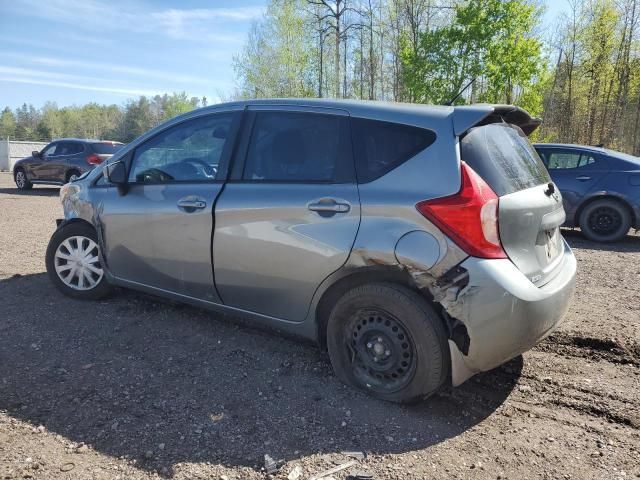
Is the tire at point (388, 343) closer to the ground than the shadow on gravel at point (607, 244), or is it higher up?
higher up

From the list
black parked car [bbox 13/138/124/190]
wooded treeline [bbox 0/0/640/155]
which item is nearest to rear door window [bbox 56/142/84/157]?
black parked car [bbox 13/138/124/190]

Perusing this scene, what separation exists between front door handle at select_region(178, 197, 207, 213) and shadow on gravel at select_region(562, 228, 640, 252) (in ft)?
20.8

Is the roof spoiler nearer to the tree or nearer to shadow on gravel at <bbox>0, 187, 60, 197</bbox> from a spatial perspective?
shadow on gravel at <bbox>0, 187, 60, 197</bbox>

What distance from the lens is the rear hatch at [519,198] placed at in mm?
2662

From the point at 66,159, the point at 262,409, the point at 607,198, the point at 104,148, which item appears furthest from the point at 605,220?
the point at 66,159

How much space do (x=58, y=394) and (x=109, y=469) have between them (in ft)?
2.86

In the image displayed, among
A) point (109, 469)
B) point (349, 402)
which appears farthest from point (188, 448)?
point (349, 402)

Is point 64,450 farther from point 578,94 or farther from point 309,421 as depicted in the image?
point 578,94

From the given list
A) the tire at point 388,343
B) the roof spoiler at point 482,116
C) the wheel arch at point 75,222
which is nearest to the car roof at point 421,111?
the roof spoiler at point 482,116

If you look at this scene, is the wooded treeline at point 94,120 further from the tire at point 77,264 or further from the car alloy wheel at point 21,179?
the tire at point 77,264

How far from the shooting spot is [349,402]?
291 centimetres

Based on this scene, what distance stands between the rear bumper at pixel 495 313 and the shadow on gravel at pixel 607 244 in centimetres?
574

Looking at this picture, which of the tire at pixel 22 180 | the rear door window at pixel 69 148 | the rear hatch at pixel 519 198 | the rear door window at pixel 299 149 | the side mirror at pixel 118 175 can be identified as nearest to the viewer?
the rear hatch at pixel 519 198

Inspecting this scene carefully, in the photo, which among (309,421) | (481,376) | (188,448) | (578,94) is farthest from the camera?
(578,94)
